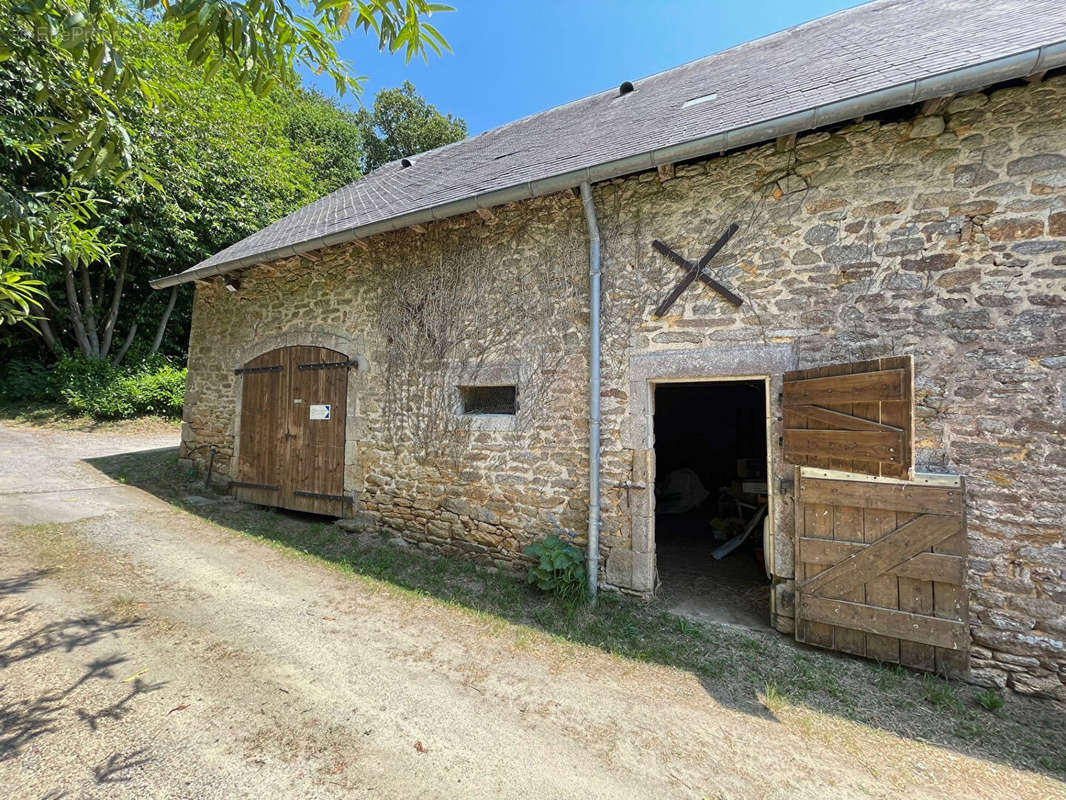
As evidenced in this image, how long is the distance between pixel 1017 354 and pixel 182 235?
14.9 m

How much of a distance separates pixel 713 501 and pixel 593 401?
15.3ft

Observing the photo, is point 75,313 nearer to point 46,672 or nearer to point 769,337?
point 46,672

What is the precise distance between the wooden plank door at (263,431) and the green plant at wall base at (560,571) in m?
3.89

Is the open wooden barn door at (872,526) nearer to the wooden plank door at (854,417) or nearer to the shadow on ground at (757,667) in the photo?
the wooden plank door at (854,417)

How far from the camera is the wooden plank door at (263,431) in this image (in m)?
5.93

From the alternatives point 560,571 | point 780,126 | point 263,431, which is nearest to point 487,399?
point 560,571

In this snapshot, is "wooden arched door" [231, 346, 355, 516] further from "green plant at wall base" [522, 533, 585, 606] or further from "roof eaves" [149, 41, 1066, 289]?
"green plant at wall base" [522, 533, 585, 606]

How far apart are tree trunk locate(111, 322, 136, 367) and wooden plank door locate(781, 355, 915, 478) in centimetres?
1509

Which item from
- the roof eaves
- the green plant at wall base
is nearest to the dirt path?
the green plant at wall base

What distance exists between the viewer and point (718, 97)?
167 inches

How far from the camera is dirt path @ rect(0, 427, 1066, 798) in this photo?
76.5 inches

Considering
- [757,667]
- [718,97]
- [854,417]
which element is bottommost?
[757,667]

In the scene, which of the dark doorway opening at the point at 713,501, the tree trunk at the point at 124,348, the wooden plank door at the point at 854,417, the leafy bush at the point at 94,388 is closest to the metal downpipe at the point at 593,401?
the dark doorway opening at the point at 713,501

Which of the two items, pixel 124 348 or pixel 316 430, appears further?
pixel 124 348
